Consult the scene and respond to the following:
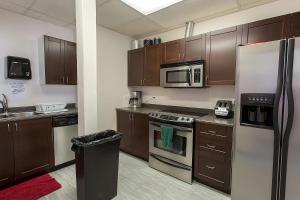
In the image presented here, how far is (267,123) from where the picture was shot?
59.5 inches

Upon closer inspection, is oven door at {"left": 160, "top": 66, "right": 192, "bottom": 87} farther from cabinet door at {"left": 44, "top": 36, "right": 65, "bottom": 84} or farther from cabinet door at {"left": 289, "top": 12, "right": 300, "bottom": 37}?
cabinet door at {"left": 44, "top": 36, "right": 65, "bottom": 84}

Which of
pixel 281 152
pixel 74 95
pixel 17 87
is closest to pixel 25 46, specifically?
pixel 17 87

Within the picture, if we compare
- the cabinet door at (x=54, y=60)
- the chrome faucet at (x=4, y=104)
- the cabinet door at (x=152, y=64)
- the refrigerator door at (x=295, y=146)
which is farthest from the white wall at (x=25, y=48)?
the refrigerator door at (x=295, y=146)

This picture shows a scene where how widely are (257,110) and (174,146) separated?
1.29m

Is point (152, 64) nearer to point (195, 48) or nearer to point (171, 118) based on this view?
point (195, 48)

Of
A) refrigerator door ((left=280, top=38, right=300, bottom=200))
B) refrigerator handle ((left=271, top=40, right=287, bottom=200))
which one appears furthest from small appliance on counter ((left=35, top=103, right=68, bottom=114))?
refrigerator door ((left=280, top=38, right=300, bottom=200))

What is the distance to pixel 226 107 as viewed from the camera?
91.7 inches

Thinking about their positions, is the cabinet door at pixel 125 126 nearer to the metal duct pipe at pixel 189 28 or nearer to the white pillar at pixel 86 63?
the white pillar at pixel 86 63

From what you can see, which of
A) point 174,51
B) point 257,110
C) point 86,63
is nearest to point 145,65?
point 174,51

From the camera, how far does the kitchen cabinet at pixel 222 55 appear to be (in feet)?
7.47

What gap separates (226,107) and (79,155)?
6.55 feet

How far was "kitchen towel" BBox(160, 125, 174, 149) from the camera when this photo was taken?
2.46 meters

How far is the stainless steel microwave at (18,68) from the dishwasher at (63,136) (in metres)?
0.85

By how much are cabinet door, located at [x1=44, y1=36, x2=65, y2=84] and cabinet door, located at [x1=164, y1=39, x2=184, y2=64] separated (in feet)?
6.16
